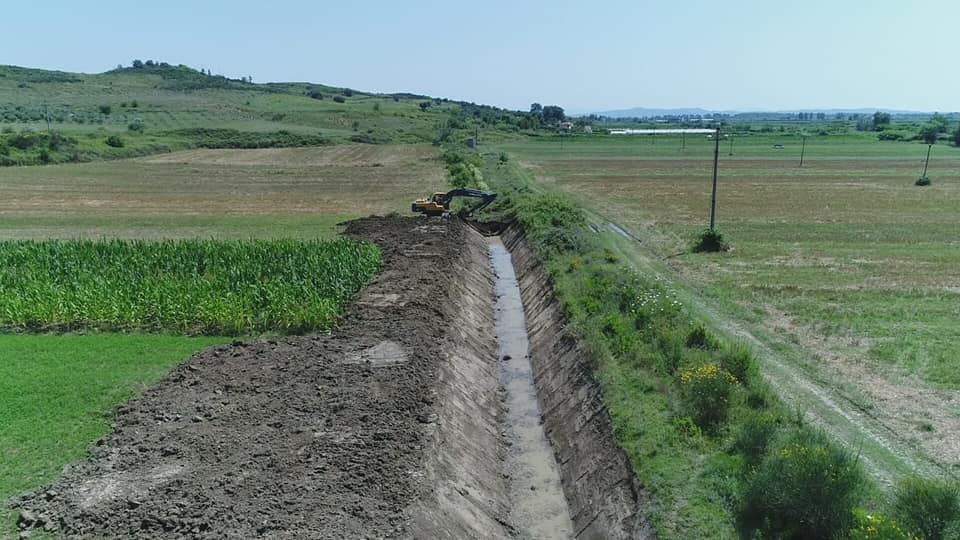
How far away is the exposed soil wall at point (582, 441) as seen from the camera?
1155cm

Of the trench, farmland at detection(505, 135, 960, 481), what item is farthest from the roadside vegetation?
farmland at detection(505, 135, 960, 481)

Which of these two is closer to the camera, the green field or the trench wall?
the trench wall

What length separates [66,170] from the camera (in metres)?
68.5

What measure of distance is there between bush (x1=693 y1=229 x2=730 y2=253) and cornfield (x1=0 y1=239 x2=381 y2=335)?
1657 centimetres

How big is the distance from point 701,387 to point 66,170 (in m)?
75.2

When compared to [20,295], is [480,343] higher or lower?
lower

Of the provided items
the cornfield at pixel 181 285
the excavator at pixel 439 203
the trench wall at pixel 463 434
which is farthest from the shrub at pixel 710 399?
the excavator at pixel 439 203

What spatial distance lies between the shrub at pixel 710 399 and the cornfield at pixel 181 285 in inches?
463

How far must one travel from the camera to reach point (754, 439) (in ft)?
37.3

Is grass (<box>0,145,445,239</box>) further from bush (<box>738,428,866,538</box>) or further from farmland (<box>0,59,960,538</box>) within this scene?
bush (<box>738,428,866,538</box>)

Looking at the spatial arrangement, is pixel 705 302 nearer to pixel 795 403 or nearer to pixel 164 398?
pixel 795 403

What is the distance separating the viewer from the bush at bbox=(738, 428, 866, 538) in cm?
899

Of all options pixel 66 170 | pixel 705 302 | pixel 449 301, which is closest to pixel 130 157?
pixel 66 170

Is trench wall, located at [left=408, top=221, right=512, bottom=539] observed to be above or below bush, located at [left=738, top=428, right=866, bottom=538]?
below
